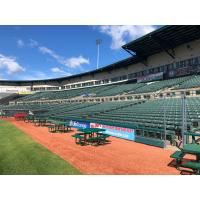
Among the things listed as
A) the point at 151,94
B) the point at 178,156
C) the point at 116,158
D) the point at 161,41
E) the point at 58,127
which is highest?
the point at 161,41

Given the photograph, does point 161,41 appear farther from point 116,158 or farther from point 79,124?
point 116,158

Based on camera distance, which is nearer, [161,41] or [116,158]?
[116,158]

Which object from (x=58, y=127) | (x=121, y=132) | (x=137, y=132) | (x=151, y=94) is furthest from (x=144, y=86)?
(x=137, y=132)

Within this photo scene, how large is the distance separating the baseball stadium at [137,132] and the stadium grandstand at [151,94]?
6 cm

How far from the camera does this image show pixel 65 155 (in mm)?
10062

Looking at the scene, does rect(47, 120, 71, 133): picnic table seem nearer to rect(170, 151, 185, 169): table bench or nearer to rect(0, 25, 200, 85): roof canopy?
rect(170, 151, 185, 169): table bench

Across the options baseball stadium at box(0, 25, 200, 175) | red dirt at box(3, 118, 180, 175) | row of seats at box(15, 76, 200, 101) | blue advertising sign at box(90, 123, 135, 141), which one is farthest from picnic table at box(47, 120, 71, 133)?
row of seats at box(15, 76, 200, 101)

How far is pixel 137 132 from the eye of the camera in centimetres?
1399

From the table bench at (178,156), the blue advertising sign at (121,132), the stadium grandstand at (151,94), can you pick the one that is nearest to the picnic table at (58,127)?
the stadium grandstand at (151,94)

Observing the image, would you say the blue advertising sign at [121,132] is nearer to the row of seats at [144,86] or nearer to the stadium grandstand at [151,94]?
the stadium grandstand at [151,94]

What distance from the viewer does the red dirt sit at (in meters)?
7.88

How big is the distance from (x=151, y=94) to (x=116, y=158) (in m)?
17.1

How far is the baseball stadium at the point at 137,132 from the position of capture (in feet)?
26.9
